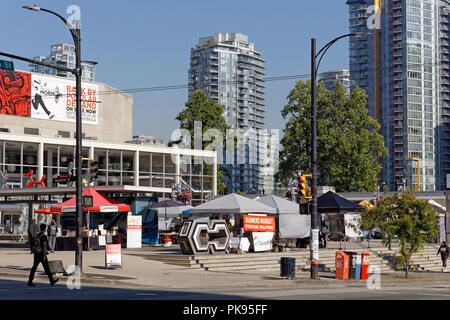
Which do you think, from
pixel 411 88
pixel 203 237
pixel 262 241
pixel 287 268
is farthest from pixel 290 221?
pixel 411 88

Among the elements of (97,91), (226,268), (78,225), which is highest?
(97,91)

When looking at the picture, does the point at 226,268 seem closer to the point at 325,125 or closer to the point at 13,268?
the point at 13,268

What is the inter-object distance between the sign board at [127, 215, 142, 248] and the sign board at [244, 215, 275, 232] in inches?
340

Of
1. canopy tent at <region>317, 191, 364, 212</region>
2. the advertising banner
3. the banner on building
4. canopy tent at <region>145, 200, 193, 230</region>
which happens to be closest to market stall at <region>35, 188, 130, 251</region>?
canopy tent at <region>145, 200, 193, 230</region>

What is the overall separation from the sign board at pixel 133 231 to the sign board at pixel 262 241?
8686mm

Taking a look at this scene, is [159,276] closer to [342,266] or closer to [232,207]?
[342,266]

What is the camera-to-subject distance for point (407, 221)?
32.9 m

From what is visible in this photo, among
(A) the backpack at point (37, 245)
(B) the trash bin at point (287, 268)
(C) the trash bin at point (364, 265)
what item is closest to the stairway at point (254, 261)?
(C) the trash bin at point (364, 265)

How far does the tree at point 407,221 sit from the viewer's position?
3316 cm

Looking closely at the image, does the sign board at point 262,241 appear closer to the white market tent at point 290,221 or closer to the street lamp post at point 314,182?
the white market tent at point 290,221

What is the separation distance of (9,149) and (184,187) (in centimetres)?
2089

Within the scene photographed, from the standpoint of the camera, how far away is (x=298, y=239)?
1624 inches
